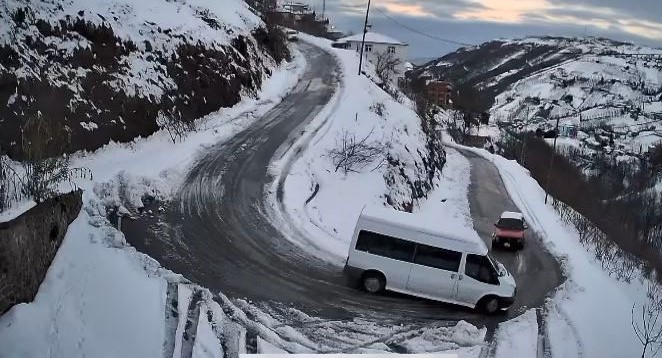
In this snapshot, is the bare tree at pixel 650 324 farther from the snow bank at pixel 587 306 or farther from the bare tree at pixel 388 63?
the bare tree at pixel 388 63

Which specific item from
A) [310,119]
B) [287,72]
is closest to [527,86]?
[287,72]

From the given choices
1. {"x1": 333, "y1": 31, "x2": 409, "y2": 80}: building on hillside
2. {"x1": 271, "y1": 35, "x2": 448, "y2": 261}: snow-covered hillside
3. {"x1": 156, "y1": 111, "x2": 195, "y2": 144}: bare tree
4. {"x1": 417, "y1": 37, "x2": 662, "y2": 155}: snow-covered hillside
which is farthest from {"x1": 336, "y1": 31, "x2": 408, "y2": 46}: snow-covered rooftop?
{"x1": 156, "y1": 111, "x2": 195, "y2": 144}: bare tree

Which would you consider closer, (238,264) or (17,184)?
(17,184)

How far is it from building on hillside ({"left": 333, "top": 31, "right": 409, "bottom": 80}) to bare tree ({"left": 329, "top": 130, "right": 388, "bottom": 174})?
51.7 meters

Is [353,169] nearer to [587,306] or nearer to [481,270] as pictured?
[481,270]

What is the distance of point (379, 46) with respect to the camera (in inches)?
3246

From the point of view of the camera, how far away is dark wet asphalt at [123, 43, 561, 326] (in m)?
12.5

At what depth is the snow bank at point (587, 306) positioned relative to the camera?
39.4 feet

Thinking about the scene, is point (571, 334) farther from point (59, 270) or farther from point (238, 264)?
point (59, 270)

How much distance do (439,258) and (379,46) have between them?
72.7 m

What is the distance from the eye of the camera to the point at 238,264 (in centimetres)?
1363

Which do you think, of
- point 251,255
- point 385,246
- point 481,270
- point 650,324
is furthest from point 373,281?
point 650,324

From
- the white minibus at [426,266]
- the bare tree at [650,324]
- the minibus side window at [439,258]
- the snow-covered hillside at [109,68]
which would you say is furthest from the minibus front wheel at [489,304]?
the snow-covered hillside at [109,68]

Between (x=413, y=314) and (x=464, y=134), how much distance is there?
6878 cm
